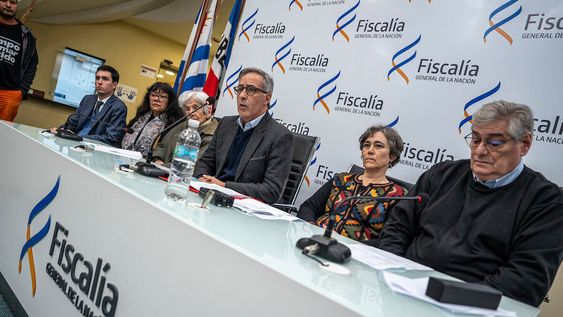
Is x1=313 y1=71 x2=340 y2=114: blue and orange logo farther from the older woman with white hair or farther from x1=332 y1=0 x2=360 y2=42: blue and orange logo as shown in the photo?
the older woman with white hair

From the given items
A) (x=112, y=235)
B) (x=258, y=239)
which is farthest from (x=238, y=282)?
(x=112, y=235)

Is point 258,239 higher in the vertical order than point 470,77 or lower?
lower

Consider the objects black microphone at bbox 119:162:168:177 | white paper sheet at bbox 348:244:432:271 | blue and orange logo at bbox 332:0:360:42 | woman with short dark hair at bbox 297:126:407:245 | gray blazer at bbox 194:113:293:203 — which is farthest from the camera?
blue and orange logo at bbox 332:0:360:42

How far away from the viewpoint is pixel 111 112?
3287mm

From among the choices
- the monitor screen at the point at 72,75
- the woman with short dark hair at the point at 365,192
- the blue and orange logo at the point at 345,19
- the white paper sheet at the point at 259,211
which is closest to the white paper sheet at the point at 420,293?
the white paper sheet at the point at 259,211

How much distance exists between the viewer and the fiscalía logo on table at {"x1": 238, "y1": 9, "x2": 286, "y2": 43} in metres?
3.44

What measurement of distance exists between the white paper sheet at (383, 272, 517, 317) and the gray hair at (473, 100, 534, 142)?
2.53ft

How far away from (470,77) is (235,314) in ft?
7.09

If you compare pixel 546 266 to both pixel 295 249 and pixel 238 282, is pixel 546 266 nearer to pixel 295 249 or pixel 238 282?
pixel 295 249

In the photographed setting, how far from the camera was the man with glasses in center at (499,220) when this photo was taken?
3.71 ft

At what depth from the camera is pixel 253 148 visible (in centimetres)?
211

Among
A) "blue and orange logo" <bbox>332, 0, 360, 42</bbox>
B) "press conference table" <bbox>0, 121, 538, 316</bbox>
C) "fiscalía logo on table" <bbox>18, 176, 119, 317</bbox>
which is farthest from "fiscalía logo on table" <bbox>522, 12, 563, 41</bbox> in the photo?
"fiscalía logo on table" <bbox>18, 176, 119, 317</bbox>

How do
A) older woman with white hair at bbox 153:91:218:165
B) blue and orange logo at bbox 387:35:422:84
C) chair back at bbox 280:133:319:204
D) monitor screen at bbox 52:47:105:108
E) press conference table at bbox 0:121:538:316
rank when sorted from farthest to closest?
monitor screen at bbox 52:47:105:108 → older woman with white hair at bbox 153:91:218:165 → blue and orange logo at bbox 387:35:422:84 → chair back at bbox 280:133:319:204 → press conference table at bbox 0:121:538:316

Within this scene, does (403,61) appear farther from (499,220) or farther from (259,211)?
(259,211)
